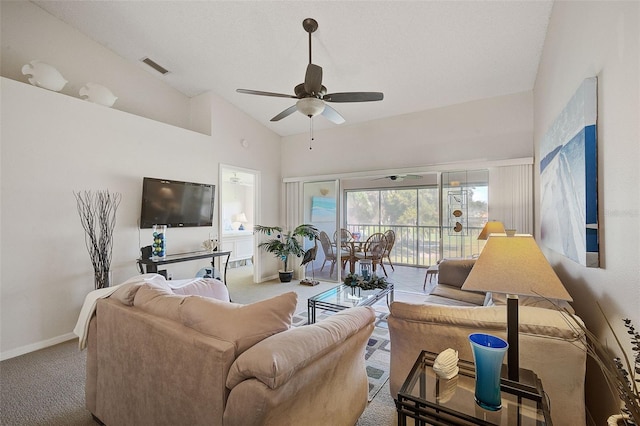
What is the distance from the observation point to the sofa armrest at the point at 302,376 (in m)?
0.98

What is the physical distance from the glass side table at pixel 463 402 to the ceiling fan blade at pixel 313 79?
2352 millimetres

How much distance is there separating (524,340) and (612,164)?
94 centimetres

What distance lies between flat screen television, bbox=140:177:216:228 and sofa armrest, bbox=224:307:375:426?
3.32 meters

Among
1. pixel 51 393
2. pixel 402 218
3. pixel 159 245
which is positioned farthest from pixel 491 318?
pixel 402 218

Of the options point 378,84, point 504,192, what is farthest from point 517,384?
point 378,84

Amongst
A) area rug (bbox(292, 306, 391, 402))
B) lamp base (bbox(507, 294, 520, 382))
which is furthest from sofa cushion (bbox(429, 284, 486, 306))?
lamp base (bbox(507, 294, 520, 382))

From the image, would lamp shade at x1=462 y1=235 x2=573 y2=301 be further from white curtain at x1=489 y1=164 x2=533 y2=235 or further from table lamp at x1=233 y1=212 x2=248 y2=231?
table lamp at x1=233 y1=212 x2=248 y2=231

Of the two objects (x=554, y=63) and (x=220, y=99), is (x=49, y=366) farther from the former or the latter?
(x=554, y=63)

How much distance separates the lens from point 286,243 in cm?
538

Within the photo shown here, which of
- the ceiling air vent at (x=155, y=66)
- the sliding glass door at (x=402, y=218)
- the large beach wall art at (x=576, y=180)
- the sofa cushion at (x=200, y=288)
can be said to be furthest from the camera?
the sliding glass door at (x=402, y=218)

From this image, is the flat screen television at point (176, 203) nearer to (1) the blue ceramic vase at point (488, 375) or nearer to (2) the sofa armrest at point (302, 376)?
(2) the sofa armrest at point (302, 376)

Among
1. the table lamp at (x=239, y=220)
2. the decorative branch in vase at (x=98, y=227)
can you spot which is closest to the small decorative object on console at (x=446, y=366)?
the decorative branch in vase at (x=98, y=227)

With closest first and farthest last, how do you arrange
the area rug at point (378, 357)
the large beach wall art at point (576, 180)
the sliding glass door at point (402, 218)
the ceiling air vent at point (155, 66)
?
the large beach wall art at point (576, 180)
the area rug at point (378, 357)
the ceiling air vent at point (155, 66)
the sliding glass door at point (402, 218)

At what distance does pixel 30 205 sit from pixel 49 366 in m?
1.56
